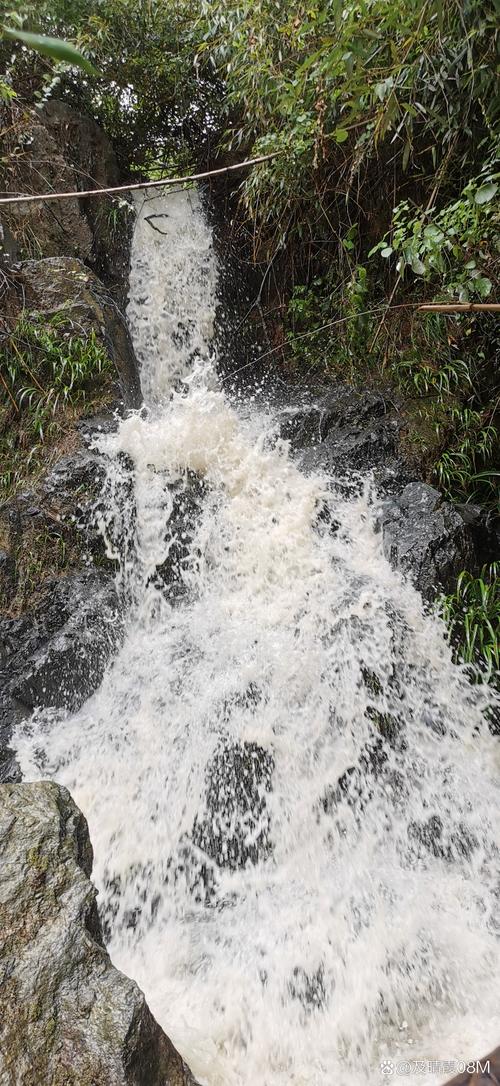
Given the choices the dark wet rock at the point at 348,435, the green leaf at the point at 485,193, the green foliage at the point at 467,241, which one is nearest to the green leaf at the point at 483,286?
the green foliage at the point at 467,241

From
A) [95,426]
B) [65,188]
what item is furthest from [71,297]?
[65,188]

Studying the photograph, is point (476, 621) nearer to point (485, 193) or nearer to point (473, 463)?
point (473, 463)

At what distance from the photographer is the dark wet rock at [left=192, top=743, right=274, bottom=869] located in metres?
2.96

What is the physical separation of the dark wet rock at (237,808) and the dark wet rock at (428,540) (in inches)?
60.6

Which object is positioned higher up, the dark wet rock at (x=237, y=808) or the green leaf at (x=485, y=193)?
the green leaf at (x=485, y=193)

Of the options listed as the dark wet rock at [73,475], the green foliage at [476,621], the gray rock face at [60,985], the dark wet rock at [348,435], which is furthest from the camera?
the dark wet rock at [348,435]

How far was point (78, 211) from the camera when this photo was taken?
19.7 feet

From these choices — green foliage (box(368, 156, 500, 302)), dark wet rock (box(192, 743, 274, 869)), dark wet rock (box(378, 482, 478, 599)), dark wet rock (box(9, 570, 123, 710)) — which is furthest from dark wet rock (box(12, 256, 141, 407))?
dark wet rock (box(192, 743, 274, 869))

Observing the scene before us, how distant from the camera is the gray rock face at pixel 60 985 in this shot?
1521 millimetres

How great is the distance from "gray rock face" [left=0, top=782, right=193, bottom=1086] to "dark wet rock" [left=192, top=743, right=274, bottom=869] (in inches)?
44.3

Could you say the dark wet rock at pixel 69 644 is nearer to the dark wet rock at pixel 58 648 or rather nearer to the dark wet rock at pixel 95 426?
the dark wet rock at pixel 58 648

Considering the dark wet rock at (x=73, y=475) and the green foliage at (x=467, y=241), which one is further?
the dark wet rock at (x=73, y=475)

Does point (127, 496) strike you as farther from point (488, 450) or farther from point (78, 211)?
point (78, 211)

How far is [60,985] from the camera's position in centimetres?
167
